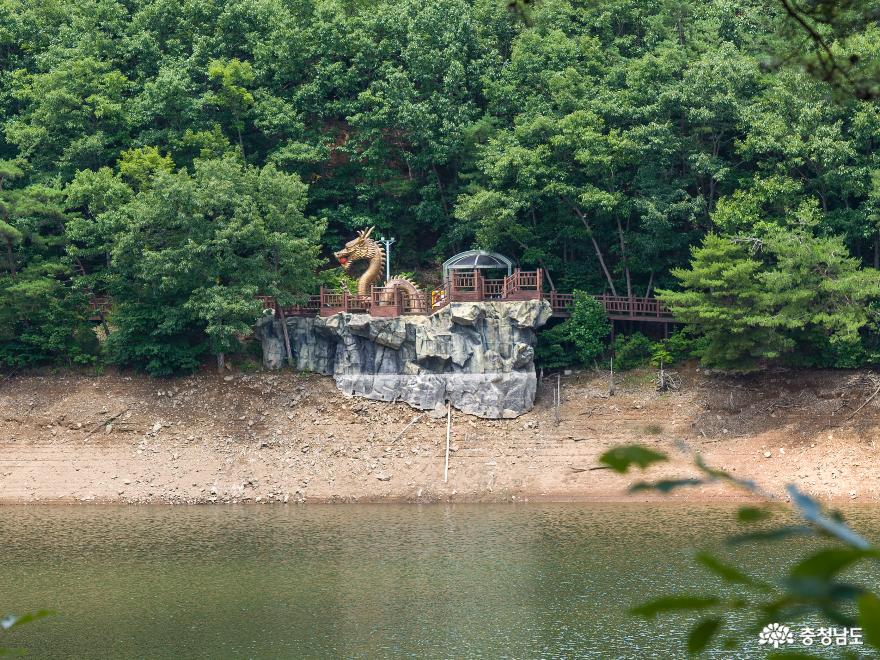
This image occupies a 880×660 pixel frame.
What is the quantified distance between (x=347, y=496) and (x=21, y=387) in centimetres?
998

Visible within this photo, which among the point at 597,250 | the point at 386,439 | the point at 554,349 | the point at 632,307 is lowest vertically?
the point at 386,439

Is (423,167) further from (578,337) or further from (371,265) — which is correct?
(578,337)

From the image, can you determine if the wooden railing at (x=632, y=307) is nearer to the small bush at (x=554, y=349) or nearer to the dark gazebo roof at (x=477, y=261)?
the small bush at (x=554, y=349)

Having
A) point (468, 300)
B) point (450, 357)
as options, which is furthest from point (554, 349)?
point (450, 357)

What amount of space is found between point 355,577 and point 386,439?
28.5 feet

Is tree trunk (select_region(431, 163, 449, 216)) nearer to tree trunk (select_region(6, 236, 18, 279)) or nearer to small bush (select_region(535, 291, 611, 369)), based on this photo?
small bush (select_region(535, 291, 611, 369))

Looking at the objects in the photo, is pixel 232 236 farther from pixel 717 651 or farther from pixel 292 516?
pixel 717 651

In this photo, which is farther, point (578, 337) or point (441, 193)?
point (441, 193)

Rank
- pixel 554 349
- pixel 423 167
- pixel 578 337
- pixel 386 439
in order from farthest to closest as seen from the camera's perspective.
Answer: pixel 423 167
pixel 554 349
pixel 578 337
pixel 386 439

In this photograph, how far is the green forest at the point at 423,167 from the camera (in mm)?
29375

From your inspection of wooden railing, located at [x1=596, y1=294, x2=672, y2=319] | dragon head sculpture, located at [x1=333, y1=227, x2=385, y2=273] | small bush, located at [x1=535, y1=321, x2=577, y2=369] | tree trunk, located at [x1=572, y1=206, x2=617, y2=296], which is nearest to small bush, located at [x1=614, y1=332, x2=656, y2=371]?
wooden railing, located at [x1=596, y1=294, x2=672, y2=319]

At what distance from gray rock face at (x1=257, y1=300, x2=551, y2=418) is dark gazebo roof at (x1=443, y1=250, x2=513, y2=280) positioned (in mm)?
1856

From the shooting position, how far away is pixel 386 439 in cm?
2894

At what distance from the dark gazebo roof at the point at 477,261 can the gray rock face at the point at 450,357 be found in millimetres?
1856
